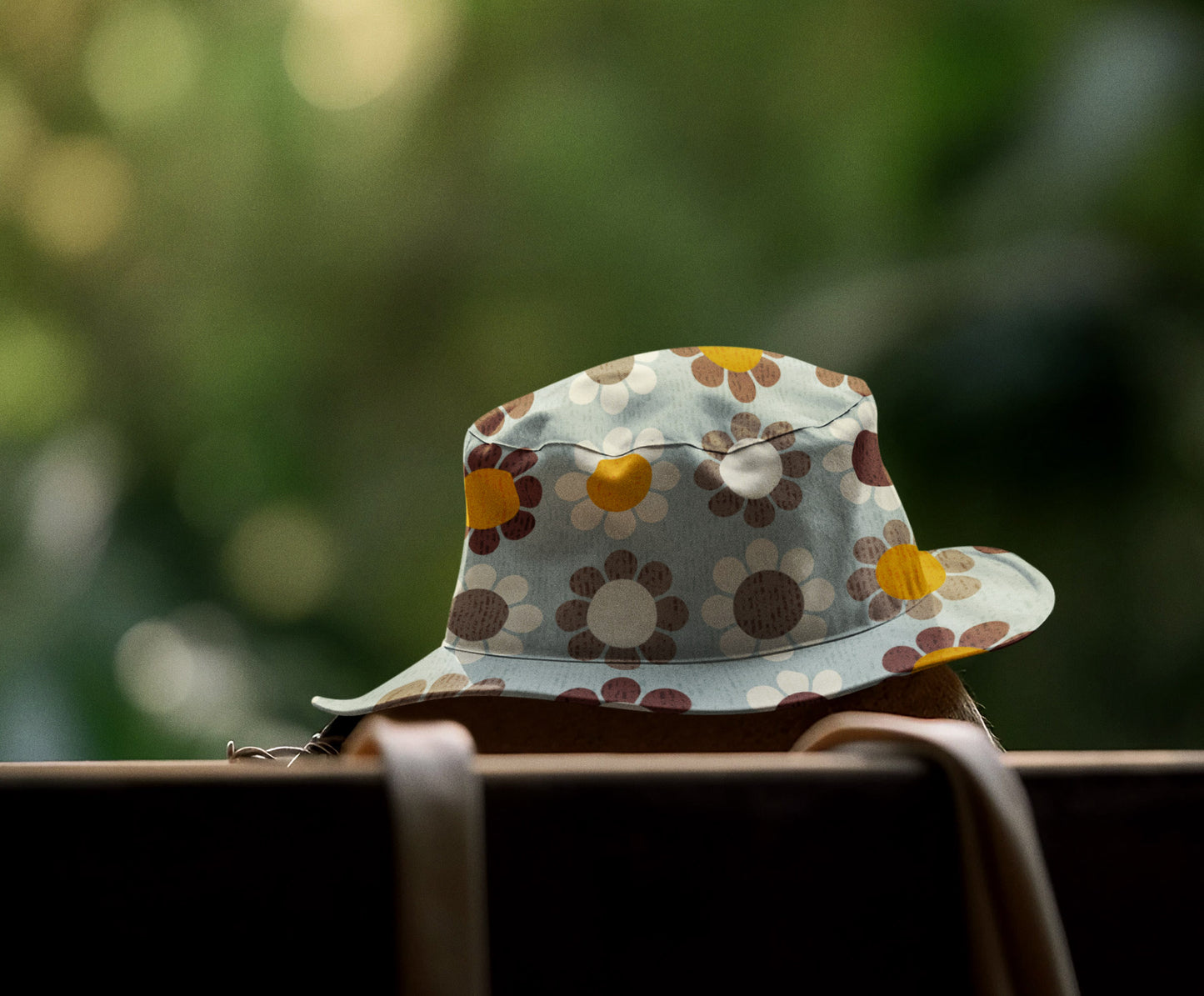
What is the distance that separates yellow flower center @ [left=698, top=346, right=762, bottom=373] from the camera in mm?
477

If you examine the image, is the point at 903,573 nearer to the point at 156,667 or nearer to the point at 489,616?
the point at 489,616

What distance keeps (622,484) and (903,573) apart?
0.49 ft

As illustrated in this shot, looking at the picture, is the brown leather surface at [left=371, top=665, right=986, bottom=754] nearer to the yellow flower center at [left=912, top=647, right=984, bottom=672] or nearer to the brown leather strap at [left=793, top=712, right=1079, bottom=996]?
the yellow flower center at [left=912, top=647, right=984, bottom=672]

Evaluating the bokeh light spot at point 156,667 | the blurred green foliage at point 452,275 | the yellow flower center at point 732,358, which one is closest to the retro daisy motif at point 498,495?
the yellow flower center at point 732,358

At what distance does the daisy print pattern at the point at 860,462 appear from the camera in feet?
1.46

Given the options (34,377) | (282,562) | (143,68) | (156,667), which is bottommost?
(156,667)

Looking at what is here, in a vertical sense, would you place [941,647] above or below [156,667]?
above

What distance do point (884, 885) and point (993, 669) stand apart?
95 centimetres

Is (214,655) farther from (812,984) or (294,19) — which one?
(812,984)

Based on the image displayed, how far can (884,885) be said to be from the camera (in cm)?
21

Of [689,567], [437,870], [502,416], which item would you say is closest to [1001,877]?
[437,870]

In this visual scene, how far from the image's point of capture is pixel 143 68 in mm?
1151

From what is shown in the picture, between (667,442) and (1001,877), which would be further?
(667,442)

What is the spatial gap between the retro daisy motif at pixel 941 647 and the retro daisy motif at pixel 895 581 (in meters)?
0.02
